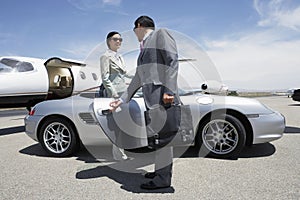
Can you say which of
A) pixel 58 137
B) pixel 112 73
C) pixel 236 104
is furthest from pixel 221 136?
pixel 58 137

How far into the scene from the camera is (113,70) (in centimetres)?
405

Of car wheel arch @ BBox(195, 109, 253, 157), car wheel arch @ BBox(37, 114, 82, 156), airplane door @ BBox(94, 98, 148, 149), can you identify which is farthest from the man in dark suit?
car wheel arch @ BBox(37, 114, 82, 156)

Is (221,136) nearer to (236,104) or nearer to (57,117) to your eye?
(236,104)

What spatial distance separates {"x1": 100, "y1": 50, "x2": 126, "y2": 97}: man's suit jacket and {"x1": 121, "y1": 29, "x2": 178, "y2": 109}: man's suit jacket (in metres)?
1.23

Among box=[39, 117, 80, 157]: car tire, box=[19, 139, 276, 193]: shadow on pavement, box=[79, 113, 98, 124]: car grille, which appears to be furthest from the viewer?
box=[39, 117, 80, 157]: car tire

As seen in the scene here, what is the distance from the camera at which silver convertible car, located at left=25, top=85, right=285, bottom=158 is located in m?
3.62

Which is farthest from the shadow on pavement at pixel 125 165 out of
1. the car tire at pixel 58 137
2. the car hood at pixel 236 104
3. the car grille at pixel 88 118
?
the car hood at pixel 236 104

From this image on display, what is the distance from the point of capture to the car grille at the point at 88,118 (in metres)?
4.14

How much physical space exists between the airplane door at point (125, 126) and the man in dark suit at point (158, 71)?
73 cm

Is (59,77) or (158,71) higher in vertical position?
(59,77)

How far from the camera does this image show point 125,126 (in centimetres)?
358

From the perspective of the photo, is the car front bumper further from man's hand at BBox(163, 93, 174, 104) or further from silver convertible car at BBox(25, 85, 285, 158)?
man's hand at BBox(163, 93, 174, 104)

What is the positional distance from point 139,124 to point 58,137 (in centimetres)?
161

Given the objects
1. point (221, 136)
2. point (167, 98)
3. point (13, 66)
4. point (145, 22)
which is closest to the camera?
point (167, 98)
